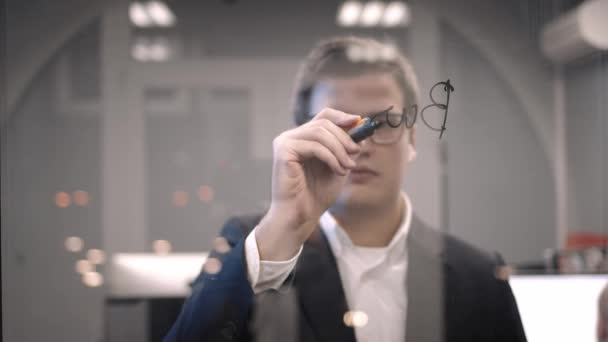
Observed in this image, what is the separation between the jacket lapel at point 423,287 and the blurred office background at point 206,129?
0.12 ft

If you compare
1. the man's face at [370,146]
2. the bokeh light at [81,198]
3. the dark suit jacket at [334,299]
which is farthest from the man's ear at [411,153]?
the bokeh light at [81,198]

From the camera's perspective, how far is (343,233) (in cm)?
76

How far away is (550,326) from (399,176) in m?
0.35

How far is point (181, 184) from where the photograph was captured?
0.76 meters

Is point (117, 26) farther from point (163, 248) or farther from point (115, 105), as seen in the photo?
point (163, 248)

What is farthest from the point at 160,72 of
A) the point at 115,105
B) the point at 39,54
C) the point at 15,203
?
the point at 15,203

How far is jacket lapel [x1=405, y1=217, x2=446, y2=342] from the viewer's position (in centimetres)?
79

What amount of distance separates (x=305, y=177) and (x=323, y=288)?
171 mm

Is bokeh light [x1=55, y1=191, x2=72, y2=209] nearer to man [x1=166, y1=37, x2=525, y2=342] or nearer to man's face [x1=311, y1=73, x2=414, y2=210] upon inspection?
man [x1=166, y1=37, x2=525, y2=342]

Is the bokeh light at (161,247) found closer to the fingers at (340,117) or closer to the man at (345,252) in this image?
the man at (345,252)

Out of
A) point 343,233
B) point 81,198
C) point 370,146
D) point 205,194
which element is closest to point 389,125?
point 370,146

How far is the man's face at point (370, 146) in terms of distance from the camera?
2.39 ft

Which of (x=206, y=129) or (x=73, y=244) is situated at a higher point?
(x=206, y=129)

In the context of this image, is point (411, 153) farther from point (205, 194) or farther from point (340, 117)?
point (205, 194)
